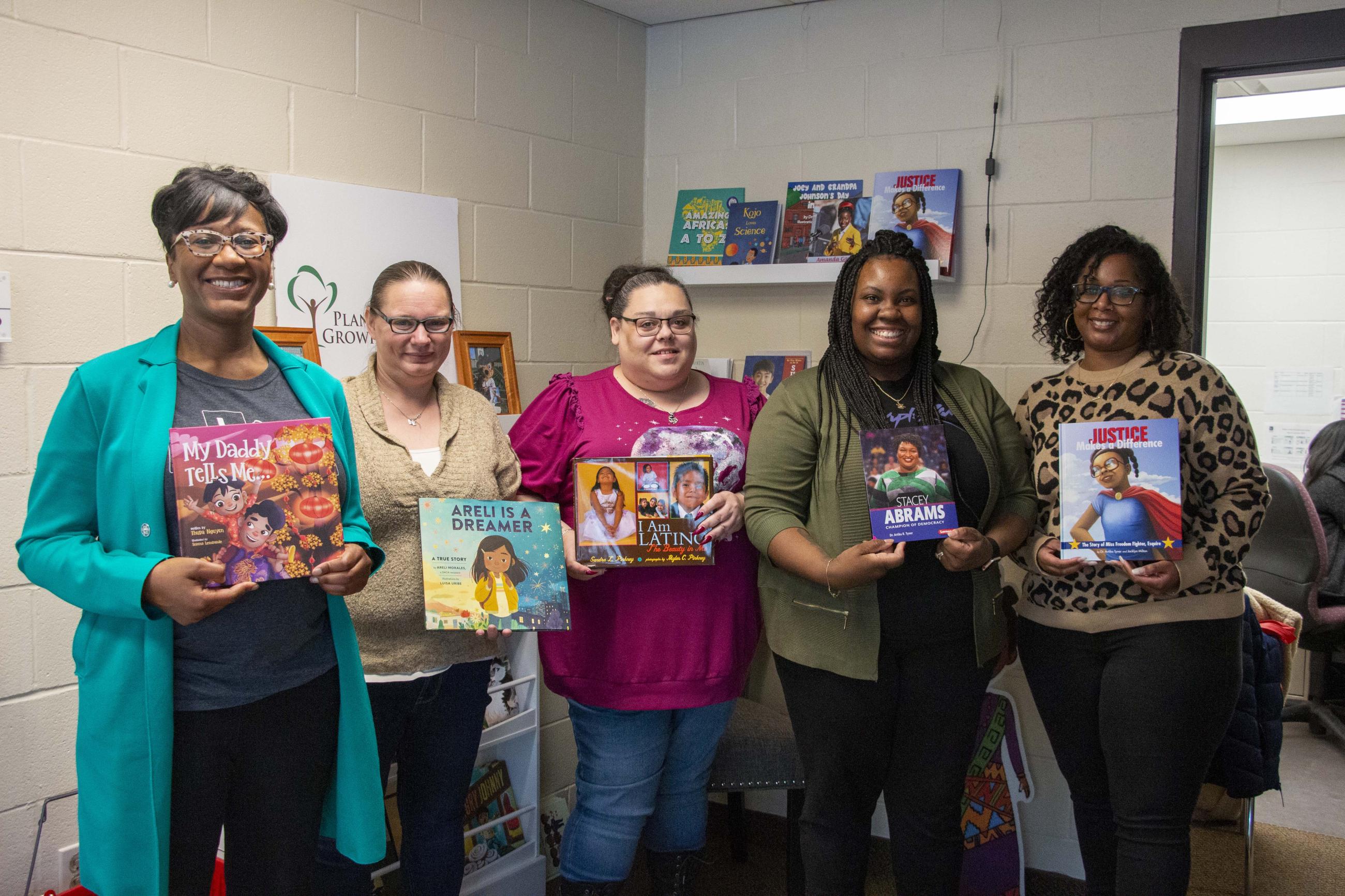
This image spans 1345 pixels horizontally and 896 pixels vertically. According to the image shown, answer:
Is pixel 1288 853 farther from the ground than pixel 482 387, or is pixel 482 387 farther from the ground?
pixel 482 387

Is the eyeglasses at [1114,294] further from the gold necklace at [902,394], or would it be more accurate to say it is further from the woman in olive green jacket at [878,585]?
the gold necklace at [902,394]

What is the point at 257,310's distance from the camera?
233cm

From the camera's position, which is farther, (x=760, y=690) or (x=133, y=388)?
(x=760, y=690)

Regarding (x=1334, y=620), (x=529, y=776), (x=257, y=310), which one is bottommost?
(x=529, y=776)

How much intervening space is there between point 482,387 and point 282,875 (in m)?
1.56

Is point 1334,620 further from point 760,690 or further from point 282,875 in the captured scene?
point 282,875

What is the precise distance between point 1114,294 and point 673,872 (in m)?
1.57

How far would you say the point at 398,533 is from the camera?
1839mm

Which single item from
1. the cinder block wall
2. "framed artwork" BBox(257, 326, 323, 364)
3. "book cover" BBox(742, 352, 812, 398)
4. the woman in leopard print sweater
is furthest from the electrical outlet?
"book cover" BBox(742, 352, 812, 398)

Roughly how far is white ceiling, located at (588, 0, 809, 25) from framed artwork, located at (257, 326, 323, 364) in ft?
5.05

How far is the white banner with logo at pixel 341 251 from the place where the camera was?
2.37 m

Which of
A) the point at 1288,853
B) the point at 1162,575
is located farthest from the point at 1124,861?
the point at 1288,853

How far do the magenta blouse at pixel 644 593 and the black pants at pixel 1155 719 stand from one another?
0.68m

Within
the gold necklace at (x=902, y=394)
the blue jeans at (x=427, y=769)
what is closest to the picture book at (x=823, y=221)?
the gold necklace at (x=902, y=394)
